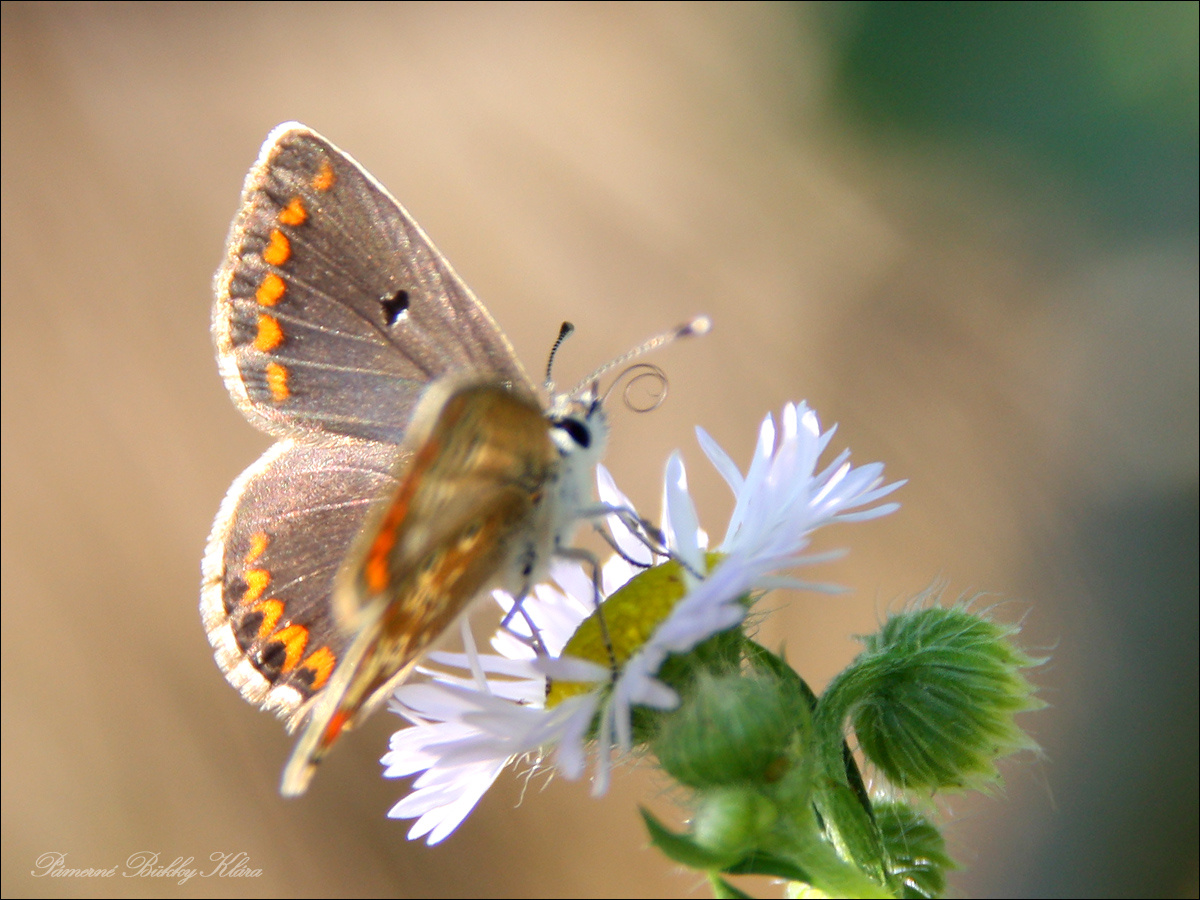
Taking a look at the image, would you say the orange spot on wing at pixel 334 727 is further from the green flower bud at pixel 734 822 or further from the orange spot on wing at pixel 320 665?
the orange spot on wing at pixel 320 665

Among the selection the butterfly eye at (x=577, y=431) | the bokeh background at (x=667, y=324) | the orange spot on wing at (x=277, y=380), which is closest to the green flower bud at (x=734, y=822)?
the butterfly eye at (x=577, y=431)

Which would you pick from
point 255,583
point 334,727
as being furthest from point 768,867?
point 255,583

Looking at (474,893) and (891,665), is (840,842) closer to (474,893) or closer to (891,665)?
(891,665)

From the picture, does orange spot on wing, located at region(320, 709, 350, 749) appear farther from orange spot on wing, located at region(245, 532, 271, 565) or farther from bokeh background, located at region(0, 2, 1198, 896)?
bokeh background, located at region(0, 2, 1198, 896)

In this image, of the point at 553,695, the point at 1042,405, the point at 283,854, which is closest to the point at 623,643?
the point at 553,695

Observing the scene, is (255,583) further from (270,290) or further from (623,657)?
(623,657)

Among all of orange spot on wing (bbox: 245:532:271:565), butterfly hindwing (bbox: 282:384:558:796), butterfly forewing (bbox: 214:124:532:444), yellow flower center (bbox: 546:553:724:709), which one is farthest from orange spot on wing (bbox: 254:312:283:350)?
yellow flower center (bbox: 546:553:724:709)

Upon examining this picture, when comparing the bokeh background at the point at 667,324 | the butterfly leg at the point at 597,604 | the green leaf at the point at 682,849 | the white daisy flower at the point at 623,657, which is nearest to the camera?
the green leaf at the point at 682,849
